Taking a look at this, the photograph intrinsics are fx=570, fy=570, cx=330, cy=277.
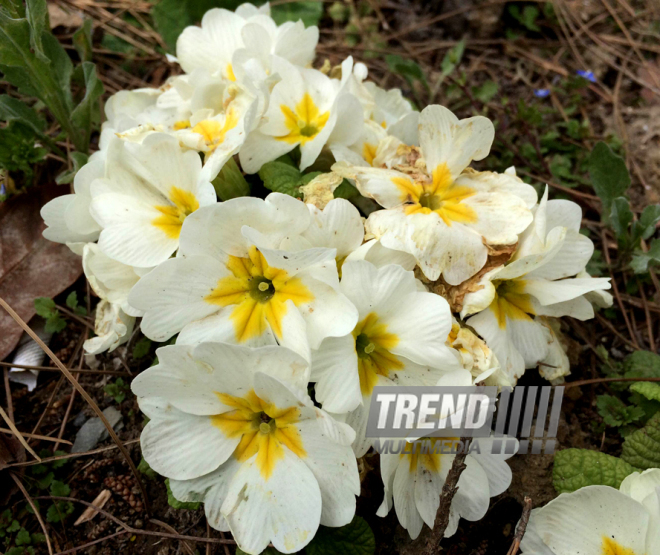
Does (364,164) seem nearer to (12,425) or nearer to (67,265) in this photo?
(67,265)

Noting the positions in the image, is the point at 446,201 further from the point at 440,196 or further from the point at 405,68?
the point at 405,68

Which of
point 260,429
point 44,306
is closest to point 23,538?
point 44,306

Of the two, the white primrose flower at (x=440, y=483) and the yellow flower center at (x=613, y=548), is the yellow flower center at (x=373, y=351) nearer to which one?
the white primrose flower at (x=440, y=483)

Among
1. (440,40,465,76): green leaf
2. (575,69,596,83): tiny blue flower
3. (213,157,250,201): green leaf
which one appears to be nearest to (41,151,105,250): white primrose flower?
(213,157,250,201): green leaf

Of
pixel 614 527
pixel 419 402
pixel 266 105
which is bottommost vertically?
pixel 614 527

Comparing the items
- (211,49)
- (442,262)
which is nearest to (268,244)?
(442,262)
